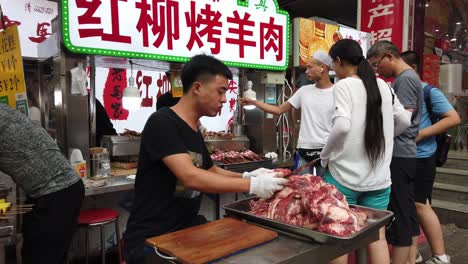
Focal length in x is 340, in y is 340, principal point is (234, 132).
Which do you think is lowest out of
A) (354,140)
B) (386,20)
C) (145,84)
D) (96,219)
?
(96,219)

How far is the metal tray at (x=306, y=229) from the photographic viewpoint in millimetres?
1536

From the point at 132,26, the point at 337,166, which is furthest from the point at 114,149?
the point at 337,166

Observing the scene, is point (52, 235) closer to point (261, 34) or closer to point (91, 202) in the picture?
point (91, 202)

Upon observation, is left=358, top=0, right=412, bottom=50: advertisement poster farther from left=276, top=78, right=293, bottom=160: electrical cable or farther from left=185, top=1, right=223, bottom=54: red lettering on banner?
left=185, top=1, right=223, bottom=54: red lettering on banner

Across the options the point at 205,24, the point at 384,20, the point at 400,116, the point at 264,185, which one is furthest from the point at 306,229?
the point at 384,20

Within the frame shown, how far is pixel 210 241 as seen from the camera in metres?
1.47

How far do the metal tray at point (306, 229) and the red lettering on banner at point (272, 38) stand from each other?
2.91 metres

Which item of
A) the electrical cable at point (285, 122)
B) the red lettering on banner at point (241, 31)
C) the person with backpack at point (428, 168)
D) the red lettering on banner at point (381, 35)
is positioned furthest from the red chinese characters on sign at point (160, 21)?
the red lettering on banner at point (381, 35)

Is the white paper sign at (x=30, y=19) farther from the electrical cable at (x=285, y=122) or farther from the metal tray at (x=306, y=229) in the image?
the metal tray at (x=306, y=229)

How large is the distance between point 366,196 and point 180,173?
5.08ft

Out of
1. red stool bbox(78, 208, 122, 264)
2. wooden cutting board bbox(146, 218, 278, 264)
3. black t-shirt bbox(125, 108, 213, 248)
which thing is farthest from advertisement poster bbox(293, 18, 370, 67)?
wooden cutting board bbox(146, 218, 278, 264)

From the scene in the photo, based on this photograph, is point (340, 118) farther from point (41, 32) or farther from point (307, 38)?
point (41, 32)

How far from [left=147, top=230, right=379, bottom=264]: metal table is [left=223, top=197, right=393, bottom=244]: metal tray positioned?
0.03 metres

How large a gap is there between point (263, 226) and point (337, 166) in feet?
3.39
